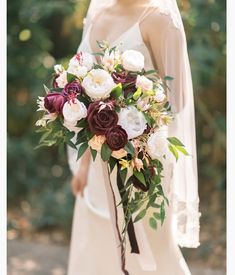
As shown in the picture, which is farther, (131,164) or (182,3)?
(182,3)

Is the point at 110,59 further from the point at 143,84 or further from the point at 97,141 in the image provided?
the point at 97,141

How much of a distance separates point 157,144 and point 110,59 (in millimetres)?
384

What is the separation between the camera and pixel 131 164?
7.31ft

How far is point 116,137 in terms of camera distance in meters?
2.13

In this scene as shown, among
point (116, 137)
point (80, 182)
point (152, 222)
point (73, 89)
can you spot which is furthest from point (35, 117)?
point (116, 137)

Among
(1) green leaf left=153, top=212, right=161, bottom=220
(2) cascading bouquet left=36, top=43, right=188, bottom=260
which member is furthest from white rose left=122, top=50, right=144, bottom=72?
(1) green leaf left=153, top=212, right=161, bottom=220

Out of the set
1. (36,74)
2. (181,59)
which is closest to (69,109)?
(181,59)

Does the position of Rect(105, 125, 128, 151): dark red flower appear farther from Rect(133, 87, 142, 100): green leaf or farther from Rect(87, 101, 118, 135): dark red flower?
Rect(133, 87, 142, 100): green leaf

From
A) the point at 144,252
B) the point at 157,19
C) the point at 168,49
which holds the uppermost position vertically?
the point at 157,19

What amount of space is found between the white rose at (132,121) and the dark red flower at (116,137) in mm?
20

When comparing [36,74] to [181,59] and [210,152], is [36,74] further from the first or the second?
[181,59]

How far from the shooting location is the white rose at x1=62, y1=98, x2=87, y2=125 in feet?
7.03

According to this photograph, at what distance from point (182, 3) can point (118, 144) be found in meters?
2.27

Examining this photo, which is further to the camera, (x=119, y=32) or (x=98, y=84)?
(x=119, y=32)
